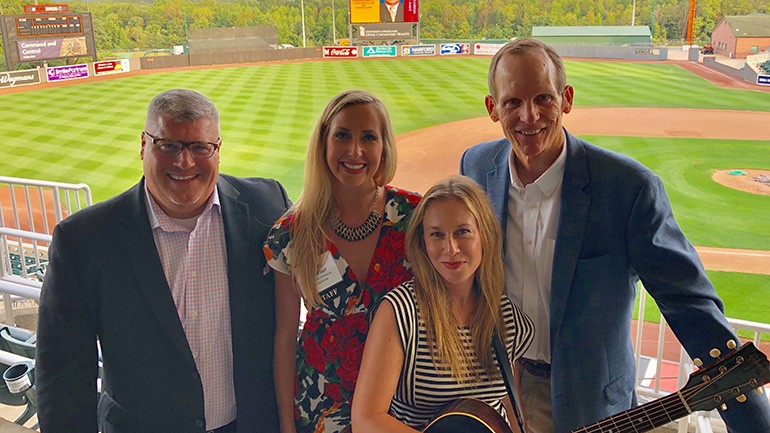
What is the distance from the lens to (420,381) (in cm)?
127

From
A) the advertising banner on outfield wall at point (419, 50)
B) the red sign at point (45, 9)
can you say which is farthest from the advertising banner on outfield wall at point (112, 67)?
the advertising banner on outfield wall at point (419, 50)

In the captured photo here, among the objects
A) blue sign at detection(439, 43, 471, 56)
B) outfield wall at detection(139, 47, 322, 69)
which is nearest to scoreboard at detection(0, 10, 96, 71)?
outfield wall at detection(139, 47, 322, 69)

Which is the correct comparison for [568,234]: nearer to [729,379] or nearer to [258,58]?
[729,379]

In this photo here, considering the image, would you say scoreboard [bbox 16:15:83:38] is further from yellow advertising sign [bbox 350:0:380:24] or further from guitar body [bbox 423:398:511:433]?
guitar body [bbox 423:398:511:433]

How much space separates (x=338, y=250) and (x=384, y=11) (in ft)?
24.6

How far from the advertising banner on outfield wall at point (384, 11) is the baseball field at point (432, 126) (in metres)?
1.40

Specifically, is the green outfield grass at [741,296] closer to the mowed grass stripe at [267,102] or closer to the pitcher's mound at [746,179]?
the pitcher's mound at [746,179]

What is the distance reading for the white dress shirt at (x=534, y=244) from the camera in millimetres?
1506

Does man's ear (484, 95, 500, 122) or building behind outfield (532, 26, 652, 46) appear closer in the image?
man's ear (484, 95, 500, 122)

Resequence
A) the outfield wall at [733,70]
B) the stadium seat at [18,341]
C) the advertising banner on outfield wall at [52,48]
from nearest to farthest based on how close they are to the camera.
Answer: the stadium seat at [18,341] → the outfield wall at [733,70] → the advertising banner on outfield wall at [52,48]

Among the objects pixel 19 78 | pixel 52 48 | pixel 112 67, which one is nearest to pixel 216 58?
pixel 112 67

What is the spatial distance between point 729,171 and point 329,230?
721 cm

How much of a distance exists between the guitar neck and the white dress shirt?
0.25 m

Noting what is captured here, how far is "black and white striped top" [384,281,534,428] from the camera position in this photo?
1.25 meters
